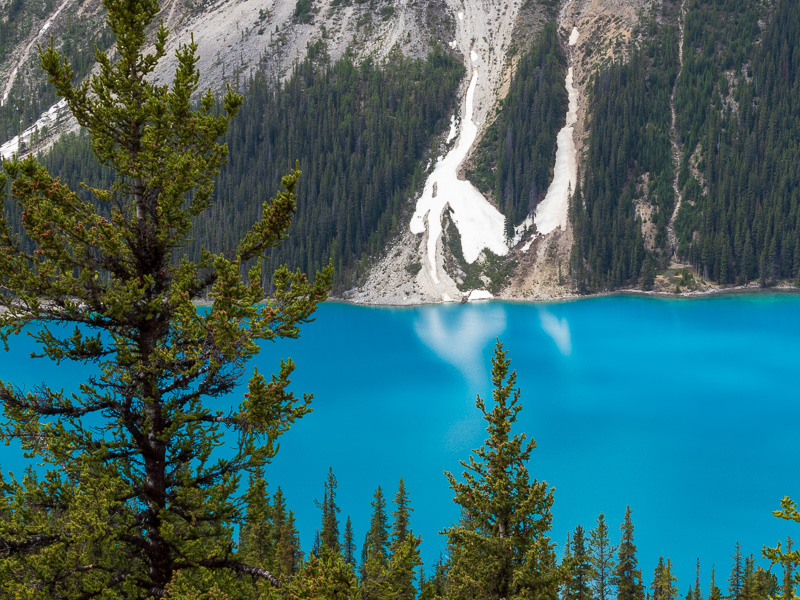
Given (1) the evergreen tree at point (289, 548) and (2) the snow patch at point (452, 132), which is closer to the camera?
(1) the evergreen tree at point (289, 548)

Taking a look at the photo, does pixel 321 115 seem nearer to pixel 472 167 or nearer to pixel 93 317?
pixel 472 167

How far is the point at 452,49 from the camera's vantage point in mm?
147375

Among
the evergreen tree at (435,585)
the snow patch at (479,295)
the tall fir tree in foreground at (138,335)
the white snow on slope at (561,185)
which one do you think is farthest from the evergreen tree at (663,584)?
the white snow on slope at (561,185)

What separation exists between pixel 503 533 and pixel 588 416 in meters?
49.3

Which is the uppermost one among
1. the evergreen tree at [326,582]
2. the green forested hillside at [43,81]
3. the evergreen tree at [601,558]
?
the green forested hillside at [43,81]

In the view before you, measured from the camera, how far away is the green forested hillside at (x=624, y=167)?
4555 inches

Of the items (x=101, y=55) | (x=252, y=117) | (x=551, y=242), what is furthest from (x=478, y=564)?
(x=252, y=117)

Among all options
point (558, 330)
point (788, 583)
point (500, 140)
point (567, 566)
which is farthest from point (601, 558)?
point (500, 140)

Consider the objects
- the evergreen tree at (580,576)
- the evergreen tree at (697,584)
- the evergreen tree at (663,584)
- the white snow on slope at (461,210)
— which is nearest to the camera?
the evergreen tree at (580,576)

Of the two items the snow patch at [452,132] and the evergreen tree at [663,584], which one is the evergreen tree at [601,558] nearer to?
the evergreen tree at [663,584]

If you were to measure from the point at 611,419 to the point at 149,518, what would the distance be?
53605mm

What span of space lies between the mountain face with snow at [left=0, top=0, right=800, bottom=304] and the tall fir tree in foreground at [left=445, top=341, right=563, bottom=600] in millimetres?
A: 102090

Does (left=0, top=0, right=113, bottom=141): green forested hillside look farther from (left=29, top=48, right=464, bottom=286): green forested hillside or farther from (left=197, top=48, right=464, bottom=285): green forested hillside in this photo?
(left=197, top=48, right=464, bottom=285): green forested hillside

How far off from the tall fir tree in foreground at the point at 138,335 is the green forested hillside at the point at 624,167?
108379mm
